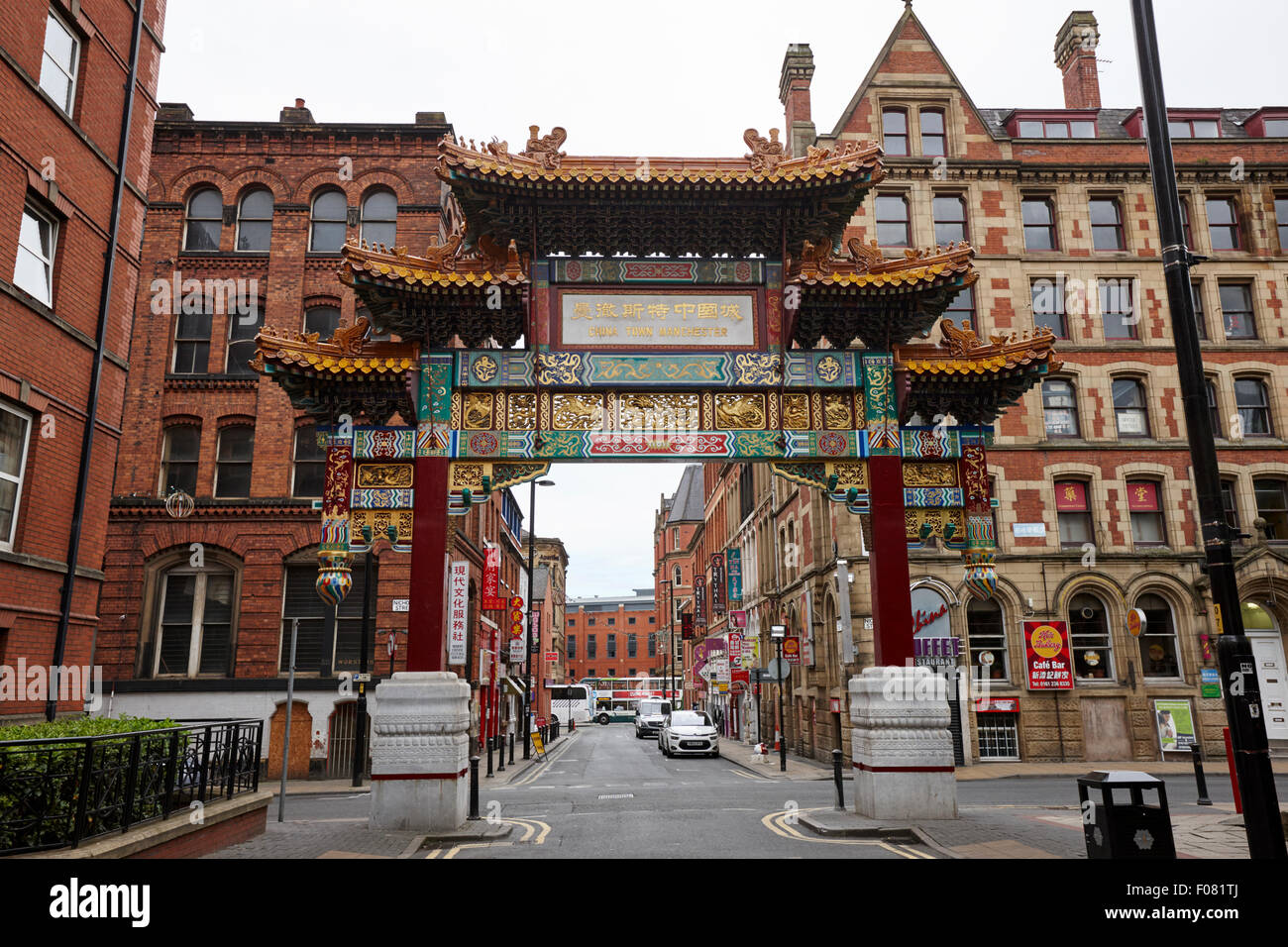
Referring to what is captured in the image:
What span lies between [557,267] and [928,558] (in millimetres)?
17766

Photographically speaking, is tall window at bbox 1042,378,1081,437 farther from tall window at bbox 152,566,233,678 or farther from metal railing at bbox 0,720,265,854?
tall window at bbox 152,566,233,678

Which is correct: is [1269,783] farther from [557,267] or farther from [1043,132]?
[1043,132]

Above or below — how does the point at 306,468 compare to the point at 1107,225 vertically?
below

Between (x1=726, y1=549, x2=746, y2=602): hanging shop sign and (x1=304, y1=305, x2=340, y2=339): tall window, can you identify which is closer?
(x1=304, y1=305, x2=340, y2=339): tall window

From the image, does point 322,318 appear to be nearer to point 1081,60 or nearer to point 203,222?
point 203,222

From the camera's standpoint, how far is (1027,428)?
92.5 feet

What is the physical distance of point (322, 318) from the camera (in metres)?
27.8

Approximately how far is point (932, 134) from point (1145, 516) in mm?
14992

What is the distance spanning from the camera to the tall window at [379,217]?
2817 cm

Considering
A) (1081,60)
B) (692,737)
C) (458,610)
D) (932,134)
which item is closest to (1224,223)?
(1081,60)

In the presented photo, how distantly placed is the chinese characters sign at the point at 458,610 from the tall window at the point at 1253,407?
86.9 ft

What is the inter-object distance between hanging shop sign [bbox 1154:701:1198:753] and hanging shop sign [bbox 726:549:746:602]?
70.4 ft

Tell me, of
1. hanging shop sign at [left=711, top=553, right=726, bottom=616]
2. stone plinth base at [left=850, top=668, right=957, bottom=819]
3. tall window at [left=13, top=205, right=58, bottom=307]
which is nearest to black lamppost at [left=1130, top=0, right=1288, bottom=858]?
stone plinth base at [left=850, top=668, right=957, bottom=819]

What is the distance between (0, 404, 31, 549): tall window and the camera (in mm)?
13508
